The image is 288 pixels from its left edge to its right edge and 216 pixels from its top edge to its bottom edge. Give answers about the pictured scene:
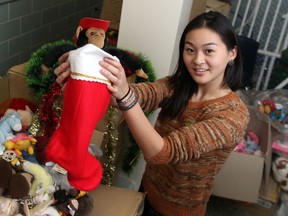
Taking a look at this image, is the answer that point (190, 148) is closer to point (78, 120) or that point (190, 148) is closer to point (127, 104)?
point (127, 104)

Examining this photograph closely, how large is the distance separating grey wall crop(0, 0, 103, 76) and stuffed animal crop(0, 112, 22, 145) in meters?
0.81

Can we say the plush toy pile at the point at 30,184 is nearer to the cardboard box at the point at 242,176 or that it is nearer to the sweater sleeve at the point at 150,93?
the sweater sleeve at the point at 150,93

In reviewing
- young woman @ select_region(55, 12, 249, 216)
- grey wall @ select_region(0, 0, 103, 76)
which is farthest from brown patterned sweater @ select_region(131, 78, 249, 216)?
grey wall @ select_region(0, 0, 103, 76)

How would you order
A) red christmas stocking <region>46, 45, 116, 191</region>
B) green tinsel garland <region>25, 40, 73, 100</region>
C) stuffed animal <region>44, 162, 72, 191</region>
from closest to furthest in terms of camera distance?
1. red christmas stocking <region>46, 45, 116, 191</region>
2. stuffed animal <region>44, 162, 72, 191</region>
3. green tinsel garland <region>25, 40, 73, 100</region>

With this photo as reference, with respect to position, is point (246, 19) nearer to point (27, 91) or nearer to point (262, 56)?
point (262, 56)

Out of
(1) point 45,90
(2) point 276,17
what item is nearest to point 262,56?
(2) point 276,17

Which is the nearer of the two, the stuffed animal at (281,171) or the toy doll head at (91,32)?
the toy doll head at (91,32)

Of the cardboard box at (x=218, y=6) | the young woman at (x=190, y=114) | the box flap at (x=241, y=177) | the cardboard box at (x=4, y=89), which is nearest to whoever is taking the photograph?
the young woman at (x=190, y=114)

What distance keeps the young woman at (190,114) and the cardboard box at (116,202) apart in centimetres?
6

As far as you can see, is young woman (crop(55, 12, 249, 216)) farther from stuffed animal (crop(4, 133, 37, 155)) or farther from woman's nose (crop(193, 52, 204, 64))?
stuffed animal (crop(4, 133, 37, 155))

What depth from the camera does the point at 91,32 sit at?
1.07 meters

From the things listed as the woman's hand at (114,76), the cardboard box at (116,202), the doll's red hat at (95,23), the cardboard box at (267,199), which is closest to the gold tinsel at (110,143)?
the cardboard box at (116,202)

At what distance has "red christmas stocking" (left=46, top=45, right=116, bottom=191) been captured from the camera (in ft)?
2.69

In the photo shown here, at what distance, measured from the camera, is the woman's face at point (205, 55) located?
3.38 feet
